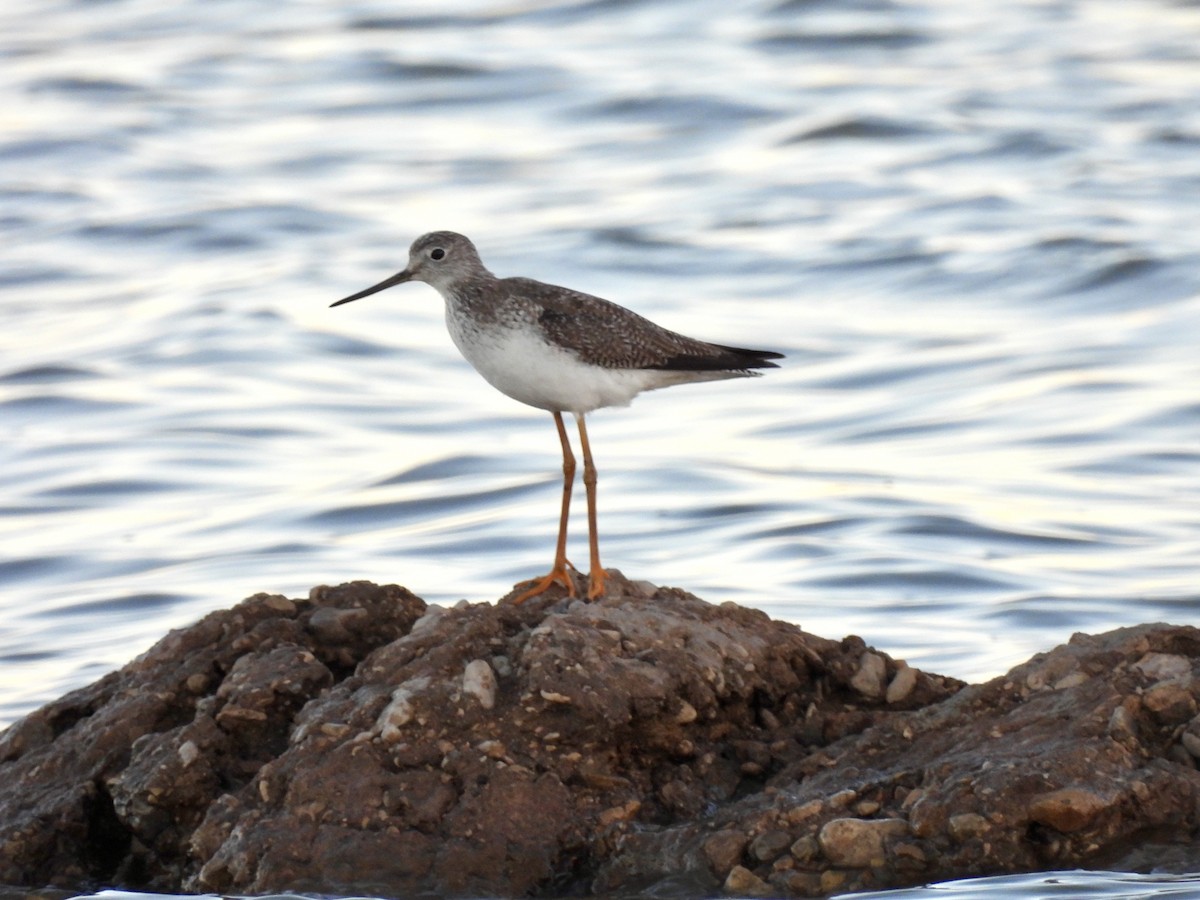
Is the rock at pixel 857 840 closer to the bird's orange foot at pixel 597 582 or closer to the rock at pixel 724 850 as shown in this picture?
the rock at pixel 724 850

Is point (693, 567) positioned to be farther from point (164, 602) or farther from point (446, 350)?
point (446, 350)

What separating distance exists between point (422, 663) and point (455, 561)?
7109 millimetres

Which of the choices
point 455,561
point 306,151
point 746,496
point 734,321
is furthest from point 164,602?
point 306,151

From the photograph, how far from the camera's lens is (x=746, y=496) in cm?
1529

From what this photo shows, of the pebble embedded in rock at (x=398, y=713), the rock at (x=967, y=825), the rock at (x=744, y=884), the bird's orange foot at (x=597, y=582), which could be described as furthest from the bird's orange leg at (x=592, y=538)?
the rock at (x=967, y=825)

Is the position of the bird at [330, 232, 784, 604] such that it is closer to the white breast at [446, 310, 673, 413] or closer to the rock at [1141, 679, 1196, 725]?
the white breast at [446, 310, 673, 413]

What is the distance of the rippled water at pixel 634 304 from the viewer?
13781 millimetres

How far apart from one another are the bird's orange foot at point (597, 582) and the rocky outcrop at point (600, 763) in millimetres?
336

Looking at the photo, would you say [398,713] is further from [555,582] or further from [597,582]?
[555,582]

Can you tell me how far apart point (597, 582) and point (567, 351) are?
1.26m

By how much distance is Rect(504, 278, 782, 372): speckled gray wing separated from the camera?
852 centimetres

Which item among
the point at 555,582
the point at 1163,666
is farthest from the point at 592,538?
the point at 1163,666

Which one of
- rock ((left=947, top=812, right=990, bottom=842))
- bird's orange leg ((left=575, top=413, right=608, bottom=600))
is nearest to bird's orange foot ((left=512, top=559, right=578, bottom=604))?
bird's orange leg ((left=575, top=413, right=608, bottom=600))

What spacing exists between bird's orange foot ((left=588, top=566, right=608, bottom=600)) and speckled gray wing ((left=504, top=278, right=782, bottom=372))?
1144 millimetres
